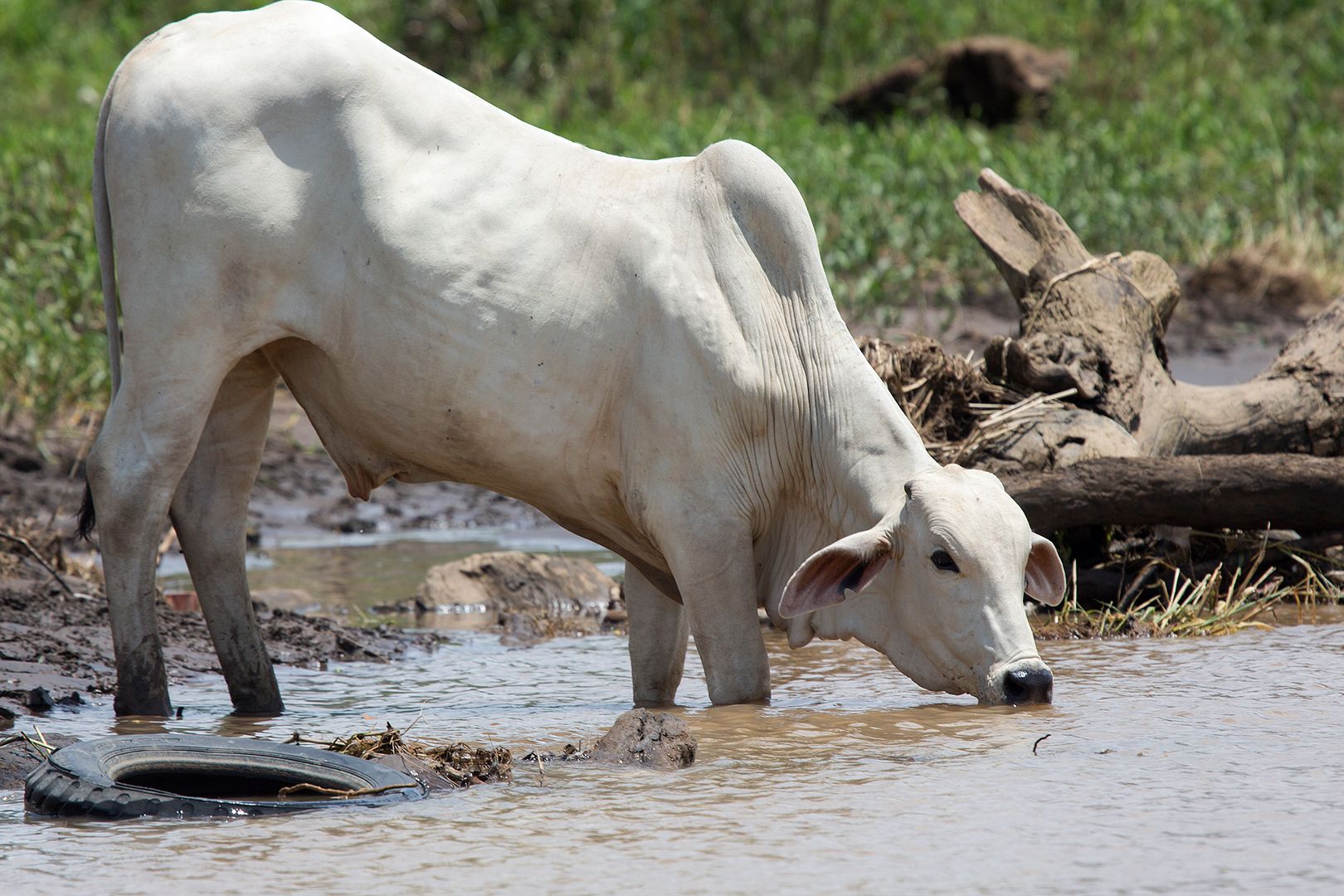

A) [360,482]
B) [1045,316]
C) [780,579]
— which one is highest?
[1045,316]

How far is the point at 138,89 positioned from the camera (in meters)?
4.93

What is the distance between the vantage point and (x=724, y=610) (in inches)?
192

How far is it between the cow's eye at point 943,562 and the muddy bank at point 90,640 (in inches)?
89.1

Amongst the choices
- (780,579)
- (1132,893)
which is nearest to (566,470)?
(780,579)

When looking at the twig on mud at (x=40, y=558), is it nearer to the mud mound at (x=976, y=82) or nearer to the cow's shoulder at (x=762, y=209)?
the cow's shoulder at (x=762, y=209)

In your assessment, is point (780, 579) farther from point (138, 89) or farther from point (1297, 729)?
point (138, 89)

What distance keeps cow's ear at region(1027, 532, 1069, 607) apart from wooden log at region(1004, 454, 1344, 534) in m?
1.22

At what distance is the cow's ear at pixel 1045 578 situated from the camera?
193 inches

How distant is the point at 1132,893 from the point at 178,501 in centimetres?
326

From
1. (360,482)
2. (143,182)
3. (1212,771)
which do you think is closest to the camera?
(1212,771)

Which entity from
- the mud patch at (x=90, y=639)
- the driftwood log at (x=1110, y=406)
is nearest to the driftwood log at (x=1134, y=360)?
the driftwood log at (x=1110, y=406)

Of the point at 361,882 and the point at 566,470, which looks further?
the point at 566,470

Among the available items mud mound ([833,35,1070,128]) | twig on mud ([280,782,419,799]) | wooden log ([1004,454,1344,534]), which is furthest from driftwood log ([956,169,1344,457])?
mud mound ([833,35,1070,128])

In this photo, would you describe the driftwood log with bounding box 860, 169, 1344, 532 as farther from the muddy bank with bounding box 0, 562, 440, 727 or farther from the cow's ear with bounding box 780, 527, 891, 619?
the muddy bank with bounding box 0, 562, 440, 727
